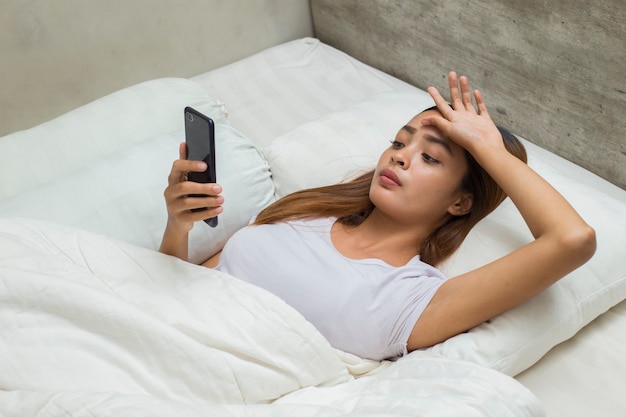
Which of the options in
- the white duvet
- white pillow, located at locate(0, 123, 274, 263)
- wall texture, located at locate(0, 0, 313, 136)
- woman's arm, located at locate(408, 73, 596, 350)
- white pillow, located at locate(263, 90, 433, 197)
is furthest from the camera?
wall texture, located at locate(0, 0, 313, 136)

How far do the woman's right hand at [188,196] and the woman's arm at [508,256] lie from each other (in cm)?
38

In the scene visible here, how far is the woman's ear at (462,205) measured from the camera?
129 centimetres

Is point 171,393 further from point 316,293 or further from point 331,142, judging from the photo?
point 331,142

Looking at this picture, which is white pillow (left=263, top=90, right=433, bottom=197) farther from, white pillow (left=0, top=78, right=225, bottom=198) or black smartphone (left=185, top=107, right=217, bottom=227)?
black smartphone (left=185, top=107, right=217, bottom=227)

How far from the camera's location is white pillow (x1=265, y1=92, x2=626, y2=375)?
44.9 inches

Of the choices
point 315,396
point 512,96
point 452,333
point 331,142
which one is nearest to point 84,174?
point 331,142

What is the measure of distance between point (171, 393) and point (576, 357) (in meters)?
0.67

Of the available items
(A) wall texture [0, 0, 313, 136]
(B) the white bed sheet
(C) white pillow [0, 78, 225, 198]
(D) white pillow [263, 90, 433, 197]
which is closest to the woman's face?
(D) white pillow [263, 90, 433, 197]

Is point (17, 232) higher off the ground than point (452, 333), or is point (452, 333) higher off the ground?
point (17, 232)

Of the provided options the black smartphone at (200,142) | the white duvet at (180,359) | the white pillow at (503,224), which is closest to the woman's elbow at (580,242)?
the white pillow at (503,224)

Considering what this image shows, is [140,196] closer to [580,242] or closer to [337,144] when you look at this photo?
[337,144]

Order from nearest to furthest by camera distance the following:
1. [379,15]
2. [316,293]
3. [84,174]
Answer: [316,293] → [84,174] → [379,15]

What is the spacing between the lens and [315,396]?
111 centimetres

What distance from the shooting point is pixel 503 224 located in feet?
4.22
